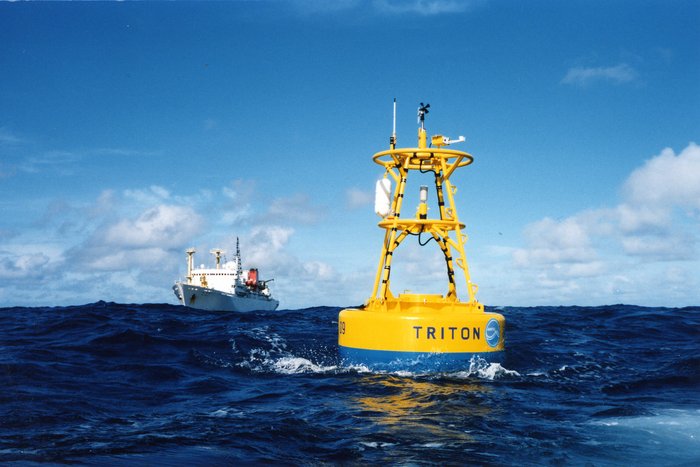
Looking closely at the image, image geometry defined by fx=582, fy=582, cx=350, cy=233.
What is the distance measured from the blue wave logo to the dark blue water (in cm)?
61

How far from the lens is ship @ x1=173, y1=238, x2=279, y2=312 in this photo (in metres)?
76.0

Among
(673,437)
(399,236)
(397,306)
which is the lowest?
(673,437)

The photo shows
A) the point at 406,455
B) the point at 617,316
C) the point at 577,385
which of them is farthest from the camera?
the point at 617,316

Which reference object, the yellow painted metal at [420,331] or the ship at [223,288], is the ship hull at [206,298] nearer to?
the ship at [223,288]

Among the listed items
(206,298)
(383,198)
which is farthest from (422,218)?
(206,298)

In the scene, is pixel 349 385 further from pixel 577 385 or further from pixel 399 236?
pixel 577 385

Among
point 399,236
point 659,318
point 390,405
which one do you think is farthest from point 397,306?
point 659,318

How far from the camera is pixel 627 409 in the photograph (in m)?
11.3

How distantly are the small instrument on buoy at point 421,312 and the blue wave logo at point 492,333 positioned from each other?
0.08 feet

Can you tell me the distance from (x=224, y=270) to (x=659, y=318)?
63.2 m

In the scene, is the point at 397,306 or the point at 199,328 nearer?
the point at 397,306

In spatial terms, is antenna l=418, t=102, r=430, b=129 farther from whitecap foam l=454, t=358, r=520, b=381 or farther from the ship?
the ship

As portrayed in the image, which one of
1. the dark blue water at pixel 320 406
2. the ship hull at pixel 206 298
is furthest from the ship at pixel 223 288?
the dark blue water at pixel 320 406

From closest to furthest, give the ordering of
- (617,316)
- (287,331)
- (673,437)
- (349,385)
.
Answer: (673,437), (349,385), (287,331), (617,316)
